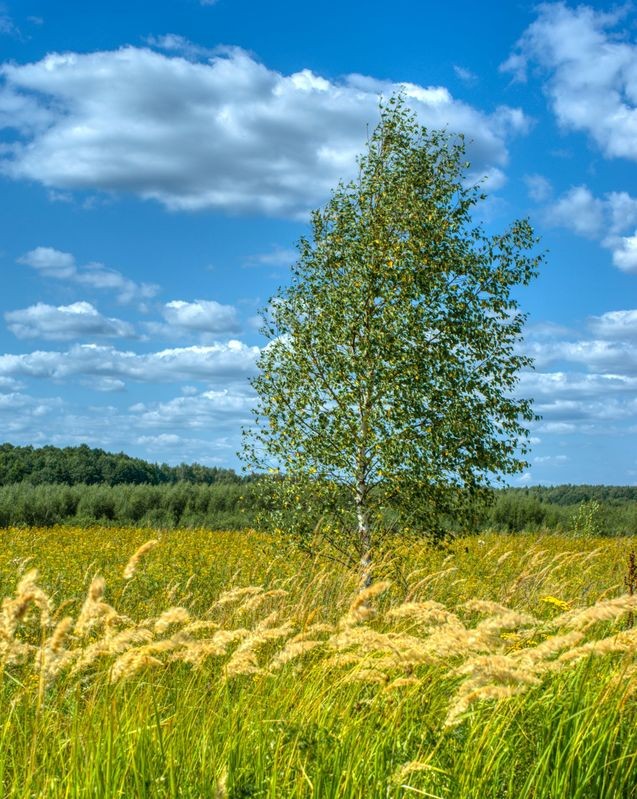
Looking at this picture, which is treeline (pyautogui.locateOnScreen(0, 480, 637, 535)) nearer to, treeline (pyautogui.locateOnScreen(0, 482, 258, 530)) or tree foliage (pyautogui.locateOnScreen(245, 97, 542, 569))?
treeline (pyautogui.locateOnScreen(0, 482, 258, 530))

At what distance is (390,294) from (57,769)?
27.7ft

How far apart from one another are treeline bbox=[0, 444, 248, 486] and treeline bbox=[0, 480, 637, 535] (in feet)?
10.3

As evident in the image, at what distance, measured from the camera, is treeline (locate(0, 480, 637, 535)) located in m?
28.9

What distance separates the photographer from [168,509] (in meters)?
31.5

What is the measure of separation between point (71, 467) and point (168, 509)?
981 centimetres

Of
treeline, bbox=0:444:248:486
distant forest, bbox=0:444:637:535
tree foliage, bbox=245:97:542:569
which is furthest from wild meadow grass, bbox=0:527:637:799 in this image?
treeline, bbox=0:444:248:486

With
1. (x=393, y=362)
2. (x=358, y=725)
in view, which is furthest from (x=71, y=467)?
(x=358, y=725)

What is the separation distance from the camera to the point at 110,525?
28.2m

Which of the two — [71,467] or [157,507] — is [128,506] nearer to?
[157,507]

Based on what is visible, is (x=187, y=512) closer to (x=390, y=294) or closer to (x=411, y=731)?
(x=390, y=294)

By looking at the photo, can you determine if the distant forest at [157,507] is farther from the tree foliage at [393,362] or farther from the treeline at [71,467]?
the tree foliage at [393,362]

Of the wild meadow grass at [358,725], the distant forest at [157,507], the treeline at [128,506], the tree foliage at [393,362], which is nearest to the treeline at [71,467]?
the distant forest at [157,507]

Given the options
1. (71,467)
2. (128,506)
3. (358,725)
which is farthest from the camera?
(71,467)

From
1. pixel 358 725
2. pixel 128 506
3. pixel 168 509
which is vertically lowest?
pixel 358 725
